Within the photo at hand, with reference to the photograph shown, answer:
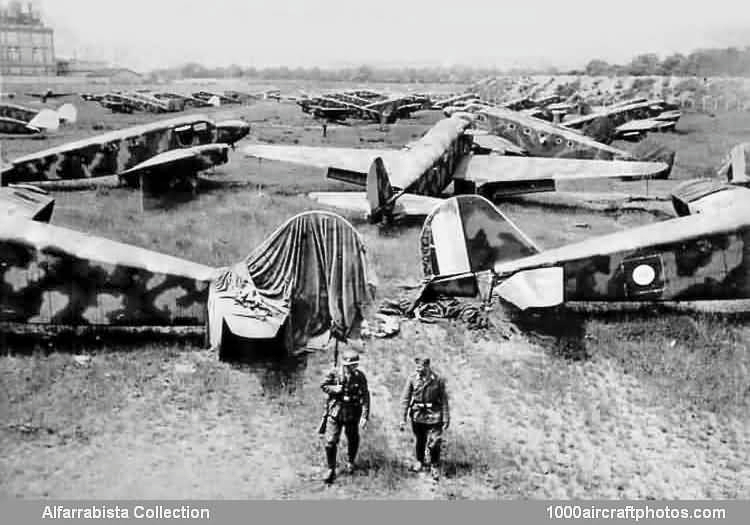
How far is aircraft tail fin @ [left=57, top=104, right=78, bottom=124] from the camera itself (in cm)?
637

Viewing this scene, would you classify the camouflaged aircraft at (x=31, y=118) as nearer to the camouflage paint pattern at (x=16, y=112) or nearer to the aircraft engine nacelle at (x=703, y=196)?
the camouflage paint pattern at (x=16, y=112)

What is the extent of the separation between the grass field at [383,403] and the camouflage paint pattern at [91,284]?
0.28m

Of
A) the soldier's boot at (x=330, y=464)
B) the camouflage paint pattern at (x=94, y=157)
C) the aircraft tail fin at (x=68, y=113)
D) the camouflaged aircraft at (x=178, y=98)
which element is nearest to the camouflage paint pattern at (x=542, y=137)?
the camouflaged aircraft at (x=178, y=98)

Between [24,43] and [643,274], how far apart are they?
558 centimetres

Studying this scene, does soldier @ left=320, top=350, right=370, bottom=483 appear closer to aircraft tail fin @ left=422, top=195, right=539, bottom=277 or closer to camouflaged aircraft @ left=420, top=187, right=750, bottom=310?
camouflaged aircraft @ left=420, top=187, right=750, bottom=310

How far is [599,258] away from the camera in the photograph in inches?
229

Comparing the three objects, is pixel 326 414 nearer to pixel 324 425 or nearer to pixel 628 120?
pixel 324 425

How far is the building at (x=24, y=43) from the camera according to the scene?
584cm

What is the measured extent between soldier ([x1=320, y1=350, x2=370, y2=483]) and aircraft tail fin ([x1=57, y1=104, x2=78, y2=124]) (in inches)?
136

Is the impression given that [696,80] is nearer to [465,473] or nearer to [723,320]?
[723,320]

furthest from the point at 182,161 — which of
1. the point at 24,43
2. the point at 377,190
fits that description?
the point at 377,190

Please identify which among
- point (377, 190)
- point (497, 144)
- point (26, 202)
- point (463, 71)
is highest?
point (463, 71)

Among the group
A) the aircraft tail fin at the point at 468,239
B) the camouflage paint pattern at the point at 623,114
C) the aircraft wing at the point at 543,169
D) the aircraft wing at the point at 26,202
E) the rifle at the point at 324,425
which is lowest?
the rifle at the point at 324,425

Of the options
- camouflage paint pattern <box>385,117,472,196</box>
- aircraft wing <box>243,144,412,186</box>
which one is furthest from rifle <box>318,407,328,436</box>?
aircraft wing <box>243,144,412,186</box>
